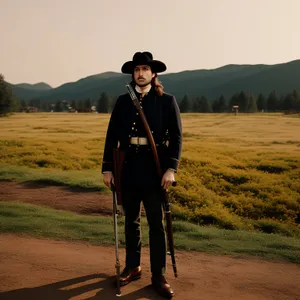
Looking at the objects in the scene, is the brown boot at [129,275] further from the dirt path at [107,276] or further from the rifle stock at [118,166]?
the rifle stock at [118,166]

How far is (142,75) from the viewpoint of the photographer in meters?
4.86

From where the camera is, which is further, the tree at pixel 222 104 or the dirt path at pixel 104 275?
the tree at pixel 222 104

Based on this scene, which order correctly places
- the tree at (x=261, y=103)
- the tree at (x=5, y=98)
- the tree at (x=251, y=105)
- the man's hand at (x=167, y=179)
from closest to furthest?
1. the man's hand at (x=167, y=179)
2. the tree at (x=5, y=98)
3. the tree at (x=251, y=105)
4. the tree at (x=261, y=103)

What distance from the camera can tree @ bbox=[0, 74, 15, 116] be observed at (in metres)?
65.2

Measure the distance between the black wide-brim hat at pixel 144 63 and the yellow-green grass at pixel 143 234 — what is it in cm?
333

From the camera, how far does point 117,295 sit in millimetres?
4602

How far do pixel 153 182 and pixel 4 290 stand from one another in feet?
7.57

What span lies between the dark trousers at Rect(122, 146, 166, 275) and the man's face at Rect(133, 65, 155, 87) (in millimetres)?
950

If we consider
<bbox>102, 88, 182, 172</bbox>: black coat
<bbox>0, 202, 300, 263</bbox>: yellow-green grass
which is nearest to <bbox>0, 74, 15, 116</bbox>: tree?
<bbox>0, 202, 300, 263</bbox>: yellow-green grass

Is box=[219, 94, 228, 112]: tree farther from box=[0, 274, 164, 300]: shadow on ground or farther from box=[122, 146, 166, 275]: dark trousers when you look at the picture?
box=[0, 274, 164, 300]: shadow on ground

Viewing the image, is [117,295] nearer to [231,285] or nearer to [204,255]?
[231,285]

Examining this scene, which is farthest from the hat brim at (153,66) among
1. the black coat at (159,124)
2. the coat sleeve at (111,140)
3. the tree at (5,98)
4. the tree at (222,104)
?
the tree at (222,104)

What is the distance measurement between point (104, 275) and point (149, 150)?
1.88 m

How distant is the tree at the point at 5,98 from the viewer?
65.2 meters
